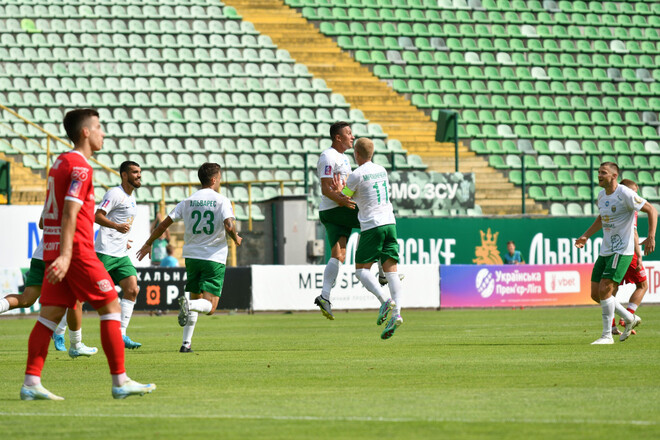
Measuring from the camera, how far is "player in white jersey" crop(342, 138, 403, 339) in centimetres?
1235

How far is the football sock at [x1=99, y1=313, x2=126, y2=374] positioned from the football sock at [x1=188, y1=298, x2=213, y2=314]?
4.43m

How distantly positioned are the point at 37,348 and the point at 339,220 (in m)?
5.76

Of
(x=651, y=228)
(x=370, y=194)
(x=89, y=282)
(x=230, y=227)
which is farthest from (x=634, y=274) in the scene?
(x=89, y=282)

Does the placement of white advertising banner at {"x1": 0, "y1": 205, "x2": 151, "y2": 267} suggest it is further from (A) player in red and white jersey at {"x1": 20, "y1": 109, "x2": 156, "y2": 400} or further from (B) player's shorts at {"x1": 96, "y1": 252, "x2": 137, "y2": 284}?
(A) player in red and white jersey at {"x1": 20, "y1": 109, "x2": 156, "y2": 400}

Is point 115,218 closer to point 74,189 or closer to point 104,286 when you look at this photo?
point 104,286

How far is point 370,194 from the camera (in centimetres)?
1242

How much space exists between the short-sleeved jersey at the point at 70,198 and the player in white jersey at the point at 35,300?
218 cm

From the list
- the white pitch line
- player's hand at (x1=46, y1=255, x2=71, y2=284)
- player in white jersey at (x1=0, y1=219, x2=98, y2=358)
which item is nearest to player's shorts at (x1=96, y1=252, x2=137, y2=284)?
player in white jersey at (x1=0, y1=219, x2=98, y2=358)

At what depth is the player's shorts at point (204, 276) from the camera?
12.4 m

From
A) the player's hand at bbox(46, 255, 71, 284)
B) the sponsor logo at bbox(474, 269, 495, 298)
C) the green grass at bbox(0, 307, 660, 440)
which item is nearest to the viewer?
the green grass at bbox(0, 307, 660, 440)

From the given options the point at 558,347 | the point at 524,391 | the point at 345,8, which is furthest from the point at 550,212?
the point at 524,391

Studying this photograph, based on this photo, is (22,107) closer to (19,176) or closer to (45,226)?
(19,176)

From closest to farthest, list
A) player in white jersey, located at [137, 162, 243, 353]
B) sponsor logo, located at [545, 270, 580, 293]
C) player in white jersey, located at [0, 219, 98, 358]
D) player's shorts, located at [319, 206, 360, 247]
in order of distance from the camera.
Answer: player in white jersey, located at [0, 219, 98, 358], player in white jersey, located at [137, 162, 243, 353], player's shorts, located at [319, 206, 360, 247], sponsor logo, located at [545, 270, 580, 293]

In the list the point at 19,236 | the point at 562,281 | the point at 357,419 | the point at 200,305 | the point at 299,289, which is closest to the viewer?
the point at 357,419
